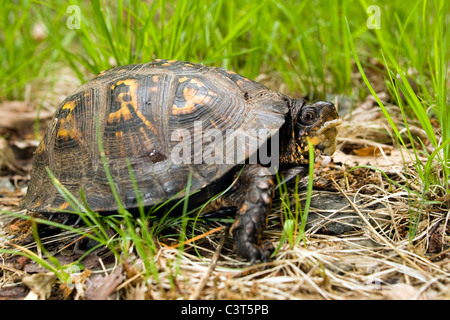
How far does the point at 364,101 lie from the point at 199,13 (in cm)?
175

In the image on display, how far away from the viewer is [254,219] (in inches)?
70.1

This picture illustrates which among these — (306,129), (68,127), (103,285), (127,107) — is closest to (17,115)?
(68,127)

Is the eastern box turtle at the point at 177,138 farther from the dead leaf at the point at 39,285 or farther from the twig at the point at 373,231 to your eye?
the dead leaf at the point at 39,285

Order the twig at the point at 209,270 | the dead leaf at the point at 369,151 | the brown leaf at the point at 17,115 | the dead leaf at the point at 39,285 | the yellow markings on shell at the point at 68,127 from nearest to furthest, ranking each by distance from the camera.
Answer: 1. the twig at the point at 209,270
2. the dead leaf at the point at 39,285
3. the yellow markings on shell at the point at 68,127
4. the dead leaf at the point at 369,151
5. the brown leaf at the point at 17,115

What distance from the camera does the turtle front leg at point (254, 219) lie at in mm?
1748

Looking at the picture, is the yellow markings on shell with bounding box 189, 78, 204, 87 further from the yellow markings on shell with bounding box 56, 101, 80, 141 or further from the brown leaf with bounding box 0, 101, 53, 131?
the brown leaf with bounding box 0, 101, 53, 131

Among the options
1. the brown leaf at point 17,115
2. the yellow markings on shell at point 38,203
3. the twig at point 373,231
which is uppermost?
the brown leaf at point 17,115

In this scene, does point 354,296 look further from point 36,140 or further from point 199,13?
point 36,140

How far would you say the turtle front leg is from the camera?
5.74ft

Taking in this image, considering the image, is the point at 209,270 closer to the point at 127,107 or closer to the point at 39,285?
the point at 39,285

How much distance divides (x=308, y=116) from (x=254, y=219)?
79 centimetres

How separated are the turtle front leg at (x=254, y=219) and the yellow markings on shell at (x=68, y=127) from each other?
43.7 inches

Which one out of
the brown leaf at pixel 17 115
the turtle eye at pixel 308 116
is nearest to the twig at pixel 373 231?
the turtle eye at pixel 308 116

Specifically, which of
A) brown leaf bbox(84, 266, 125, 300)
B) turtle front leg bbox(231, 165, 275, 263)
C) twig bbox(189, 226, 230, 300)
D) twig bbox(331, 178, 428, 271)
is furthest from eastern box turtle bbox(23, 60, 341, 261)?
brown leaf bbox(84, 266, 125, 300)
